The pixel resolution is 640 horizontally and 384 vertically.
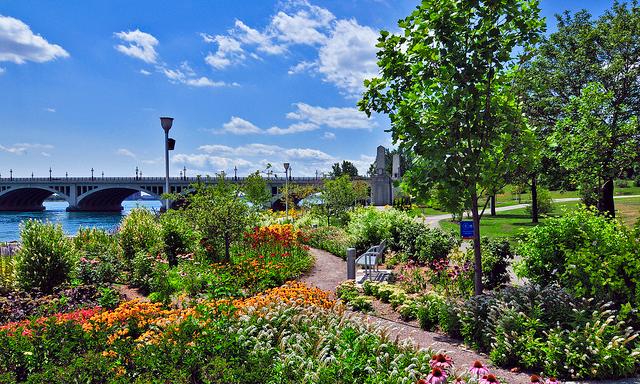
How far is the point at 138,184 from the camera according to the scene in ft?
243

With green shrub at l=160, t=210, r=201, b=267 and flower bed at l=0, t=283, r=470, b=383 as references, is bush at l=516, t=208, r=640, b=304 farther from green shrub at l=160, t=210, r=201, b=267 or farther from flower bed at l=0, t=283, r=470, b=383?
green shrub at l=160, t=210, r=201, b=267

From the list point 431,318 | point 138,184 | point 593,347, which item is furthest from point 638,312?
point 138,184

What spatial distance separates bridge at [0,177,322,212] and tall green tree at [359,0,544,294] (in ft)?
192

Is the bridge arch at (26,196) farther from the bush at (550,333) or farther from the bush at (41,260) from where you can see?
the bush at (550,333)

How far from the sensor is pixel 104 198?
286 ft

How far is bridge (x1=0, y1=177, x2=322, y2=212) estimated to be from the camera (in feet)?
241

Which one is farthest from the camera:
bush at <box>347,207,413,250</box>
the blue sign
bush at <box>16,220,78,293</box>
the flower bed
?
bush at <box>347,207,413,250</box>

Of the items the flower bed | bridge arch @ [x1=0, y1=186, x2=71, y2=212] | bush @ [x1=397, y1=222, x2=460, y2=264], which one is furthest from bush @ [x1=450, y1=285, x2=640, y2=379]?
bridge arch @ [x1=0, y1=186, x2=71, y2=212]

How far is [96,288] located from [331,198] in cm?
1965

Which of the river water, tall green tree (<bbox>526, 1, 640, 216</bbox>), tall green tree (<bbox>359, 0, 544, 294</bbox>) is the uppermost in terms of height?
tall green tree (<bbox>526, 1, 640, 216</bbox>)

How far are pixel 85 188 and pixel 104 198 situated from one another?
4.94 m

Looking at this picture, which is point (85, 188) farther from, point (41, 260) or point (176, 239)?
point (41, 260)

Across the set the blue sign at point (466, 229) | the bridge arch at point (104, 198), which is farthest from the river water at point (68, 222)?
the blue sign at point (466, 229)

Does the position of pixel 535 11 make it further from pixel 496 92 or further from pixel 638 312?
pixel 638 312
